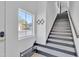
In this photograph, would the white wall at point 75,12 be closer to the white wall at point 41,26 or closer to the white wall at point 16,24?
the white wall at point 16,24

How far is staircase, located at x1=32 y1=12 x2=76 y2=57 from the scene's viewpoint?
5.75 feet

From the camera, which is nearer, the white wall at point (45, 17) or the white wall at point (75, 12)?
the white wall at point (75, 12)

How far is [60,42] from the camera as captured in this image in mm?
1858

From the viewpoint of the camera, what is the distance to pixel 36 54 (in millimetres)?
2033

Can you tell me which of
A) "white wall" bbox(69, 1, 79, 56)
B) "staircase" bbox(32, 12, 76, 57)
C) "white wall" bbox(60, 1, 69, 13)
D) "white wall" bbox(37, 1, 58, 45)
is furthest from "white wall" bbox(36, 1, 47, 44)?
"white wall" bbox(69, 1, 79, 56)

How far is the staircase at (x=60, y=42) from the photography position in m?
1.75

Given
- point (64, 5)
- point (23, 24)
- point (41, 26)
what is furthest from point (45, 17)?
point (23, 24)

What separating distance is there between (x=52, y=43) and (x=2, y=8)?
126cm

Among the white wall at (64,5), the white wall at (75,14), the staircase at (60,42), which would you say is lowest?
the staircase at (60,42)

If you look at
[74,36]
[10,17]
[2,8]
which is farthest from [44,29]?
[2,8]

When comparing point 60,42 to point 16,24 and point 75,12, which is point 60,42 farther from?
point 16,24

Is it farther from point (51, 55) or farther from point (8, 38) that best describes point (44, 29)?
point (8, 38)

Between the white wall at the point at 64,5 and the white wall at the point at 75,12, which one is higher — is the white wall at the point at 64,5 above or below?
above

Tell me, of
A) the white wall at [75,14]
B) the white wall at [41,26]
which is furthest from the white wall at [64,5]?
the white wall at [41,26]
